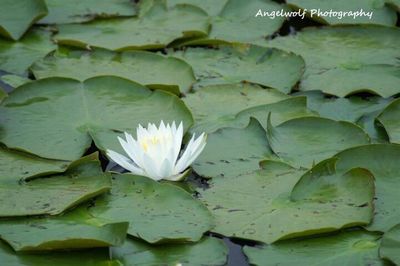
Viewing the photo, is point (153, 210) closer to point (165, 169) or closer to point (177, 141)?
point (165, 169)

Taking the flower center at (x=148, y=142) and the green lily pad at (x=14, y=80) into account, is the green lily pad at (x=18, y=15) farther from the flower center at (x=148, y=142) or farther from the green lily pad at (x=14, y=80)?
the flower center at (x=148, y=142)

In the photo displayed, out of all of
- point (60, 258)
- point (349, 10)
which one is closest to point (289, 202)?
point (60, 258)

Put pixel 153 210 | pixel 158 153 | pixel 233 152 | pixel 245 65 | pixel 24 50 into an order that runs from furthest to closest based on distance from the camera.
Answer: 1. pixel 24 50
2. pixel 245 65
3. pixel 233 152
4. pixel 158 153
5. pixel 153 210

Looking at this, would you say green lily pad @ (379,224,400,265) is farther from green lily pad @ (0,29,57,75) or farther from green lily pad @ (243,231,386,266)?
green lily pad @ (0,29,57,75)

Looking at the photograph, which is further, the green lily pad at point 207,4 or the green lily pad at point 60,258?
the green lily pad at point 207,4

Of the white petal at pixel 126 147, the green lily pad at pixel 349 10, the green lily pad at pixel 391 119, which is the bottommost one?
the white petal at pixel 126 147

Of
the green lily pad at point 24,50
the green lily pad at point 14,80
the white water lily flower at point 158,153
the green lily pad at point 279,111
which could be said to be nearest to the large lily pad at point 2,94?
the green lily pad at point 14,80
